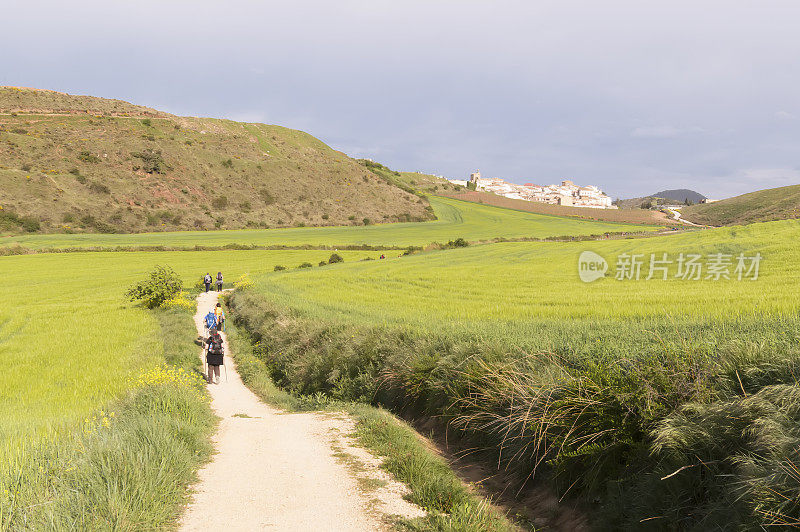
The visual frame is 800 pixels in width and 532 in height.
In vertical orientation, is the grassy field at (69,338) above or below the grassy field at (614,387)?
below

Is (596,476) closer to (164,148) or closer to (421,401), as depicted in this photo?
(421,401)

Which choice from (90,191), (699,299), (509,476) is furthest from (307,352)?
(90,191)

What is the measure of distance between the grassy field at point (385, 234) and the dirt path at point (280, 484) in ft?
189

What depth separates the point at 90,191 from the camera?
7681 centimetres

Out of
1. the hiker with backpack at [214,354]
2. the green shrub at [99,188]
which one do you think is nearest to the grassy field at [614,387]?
the hiker with backpack at [214,354]

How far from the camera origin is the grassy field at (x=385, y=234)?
199 ft

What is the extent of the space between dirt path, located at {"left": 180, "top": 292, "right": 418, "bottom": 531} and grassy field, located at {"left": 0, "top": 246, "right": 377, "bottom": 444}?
2765 millimetres

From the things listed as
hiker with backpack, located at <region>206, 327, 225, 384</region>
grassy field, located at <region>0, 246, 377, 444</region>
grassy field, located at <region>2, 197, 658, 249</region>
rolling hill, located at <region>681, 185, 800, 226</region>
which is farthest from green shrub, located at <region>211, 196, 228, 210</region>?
rolling hill, located at <region>681, 185, 800, 226</region>

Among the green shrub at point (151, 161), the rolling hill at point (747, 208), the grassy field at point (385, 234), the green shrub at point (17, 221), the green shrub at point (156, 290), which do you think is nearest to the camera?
the green shrub at point (156, 290)

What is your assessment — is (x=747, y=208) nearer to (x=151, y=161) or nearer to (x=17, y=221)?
(x=151, y=161)

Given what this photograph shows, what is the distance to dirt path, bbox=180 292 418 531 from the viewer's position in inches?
176

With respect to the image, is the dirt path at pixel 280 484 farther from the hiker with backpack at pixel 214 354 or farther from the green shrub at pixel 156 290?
the green shrub at pixel 156 290

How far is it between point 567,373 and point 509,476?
62.2 inches

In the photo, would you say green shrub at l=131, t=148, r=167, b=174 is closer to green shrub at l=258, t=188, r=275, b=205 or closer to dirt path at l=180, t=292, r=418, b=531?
green shrub at l=258, t=188, r=275, b=205
